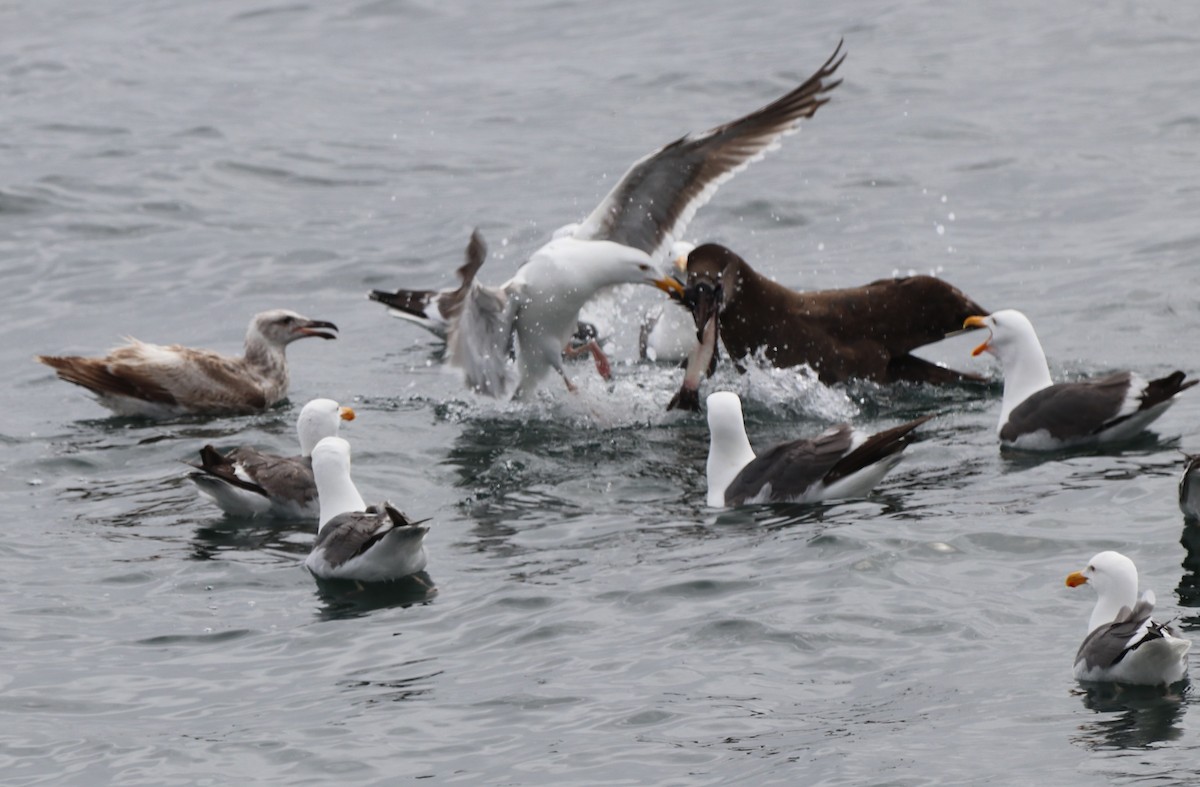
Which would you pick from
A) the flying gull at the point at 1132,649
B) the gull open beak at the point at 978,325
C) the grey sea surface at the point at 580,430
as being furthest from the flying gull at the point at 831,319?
the flying gull at the point at 1132,649

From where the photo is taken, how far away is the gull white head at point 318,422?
1084cm

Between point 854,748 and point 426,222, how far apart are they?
12.8 m

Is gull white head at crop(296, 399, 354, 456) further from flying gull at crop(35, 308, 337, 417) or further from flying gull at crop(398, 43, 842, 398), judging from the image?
flying gull at crop(35, 308, 337, 417)

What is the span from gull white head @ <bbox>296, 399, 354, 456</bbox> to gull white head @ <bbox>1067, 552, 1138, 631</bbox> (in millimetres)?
4845

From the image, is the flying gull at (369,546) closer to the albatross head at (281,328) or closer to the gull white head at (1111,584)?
the gull white head at (1111,584)

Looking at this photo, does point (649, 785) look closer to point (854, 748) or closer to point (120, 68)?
point (854, 748)

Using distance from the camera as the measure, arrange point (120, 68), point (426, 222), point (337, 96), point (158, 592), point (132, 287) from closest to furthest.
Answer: point (158, 592)
point (132, 287)
point (426, 222)
point (337, 96)
point (120, 68)

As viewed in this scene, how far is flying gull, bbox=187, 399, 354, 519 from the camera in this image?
393 inches

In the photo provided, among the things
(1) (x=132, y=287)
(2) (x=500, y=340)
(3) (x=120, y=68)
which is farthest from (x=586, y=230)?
(3) (x=120, y=68)

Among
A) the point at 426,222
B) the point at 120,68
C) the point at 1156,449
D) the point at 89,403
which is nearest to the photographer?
the point at 1156,449

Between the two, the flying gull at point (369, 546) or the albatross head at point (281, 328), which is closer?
the flying gull at point (369, 546)

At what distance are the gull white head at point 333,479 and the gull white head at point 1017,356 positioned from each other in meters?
3.78

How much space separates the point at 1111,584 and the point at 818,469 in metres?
2.43

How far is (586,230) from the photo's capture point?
487 inches
